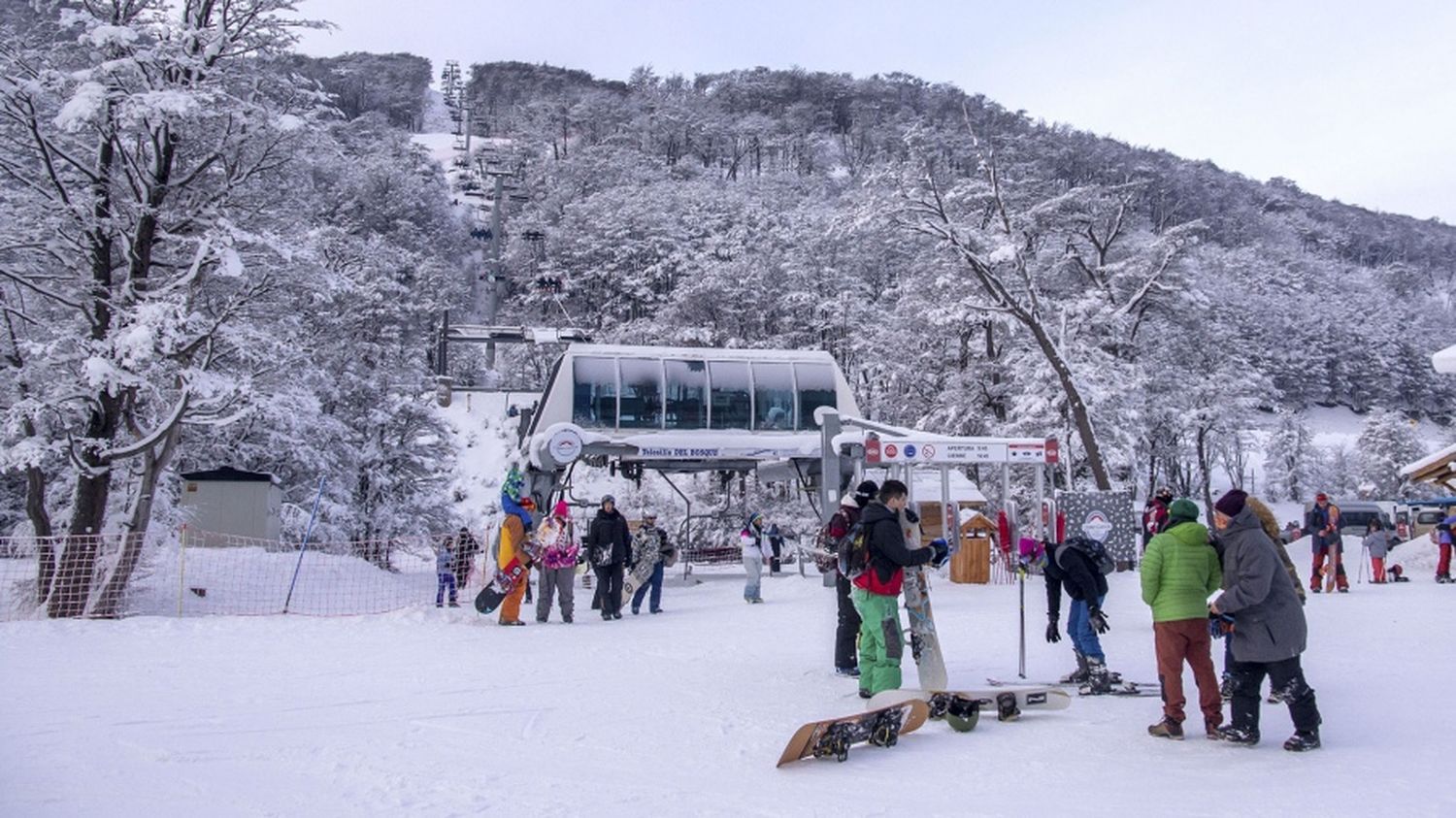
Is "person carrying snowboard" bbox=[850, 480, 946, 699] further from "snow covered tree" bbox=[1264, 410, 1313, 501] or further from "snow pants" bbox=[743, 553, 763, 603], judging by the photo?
"snow covered tree" bbox=[1264, 410, 1313, 501]

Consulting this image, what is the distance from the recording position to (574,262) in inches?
2648

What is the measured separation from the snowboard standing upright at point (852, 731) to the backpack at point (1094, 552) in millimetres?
2243

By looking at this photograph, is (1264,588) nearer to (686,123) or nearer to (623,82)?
(686,123)

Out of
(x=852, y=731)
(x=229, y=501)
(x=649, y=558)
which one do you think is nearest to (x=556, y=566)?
(x=649, y=558)

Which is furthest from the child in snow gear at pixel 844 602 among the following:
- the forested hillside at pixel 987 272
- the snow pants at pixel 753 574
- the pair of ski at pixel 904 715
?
the forested hillside at pixel 987 272

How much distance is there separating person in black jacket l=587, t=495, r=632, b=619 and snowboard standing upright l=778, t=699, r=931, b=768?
7.95 m

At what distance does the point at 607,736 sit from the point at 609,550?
7714 mm

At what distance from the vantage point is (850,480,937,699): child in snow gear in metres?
6.95

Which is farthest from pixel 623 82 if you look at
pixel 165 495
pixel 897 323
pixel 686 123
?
pixel 165 495

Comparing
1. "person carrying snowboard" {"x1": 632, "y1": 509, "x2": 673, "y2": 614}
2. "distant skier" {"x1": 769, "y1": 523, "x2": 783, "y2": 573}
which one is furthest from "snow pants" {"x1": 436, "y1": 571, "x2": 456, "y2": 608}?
"distant skier" {"x1": 769, "y1": 523, "x2": 783, "y2": 573}

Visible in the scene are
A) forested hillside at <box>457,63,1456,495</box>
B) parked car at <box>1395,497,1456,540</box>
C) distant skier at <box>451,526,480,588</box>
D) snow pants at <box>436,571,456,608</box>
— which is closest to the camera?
snow pants at <box>436,571,456,608</box>

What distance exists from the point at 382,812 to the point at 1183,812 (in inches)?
142

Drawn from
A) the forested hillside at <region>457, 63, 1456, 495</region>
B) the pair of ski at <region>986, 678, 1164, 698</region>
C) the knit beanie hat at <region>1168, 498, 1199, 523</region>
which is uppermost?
the forested hillside at <region>457, 63, 1456, 495</region>

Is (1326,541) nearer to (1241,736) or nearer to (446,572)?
(1241,736)
